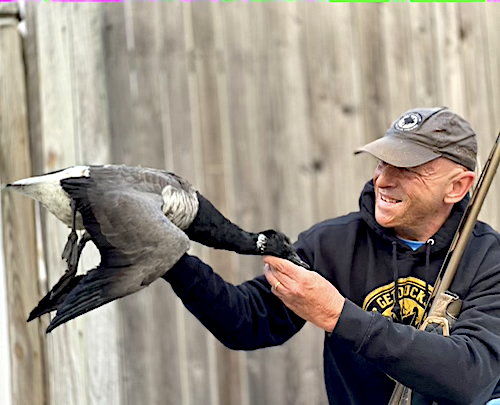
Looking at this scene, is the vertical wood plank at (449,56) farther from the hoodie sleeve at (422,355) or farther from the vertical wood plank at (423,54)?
the hoodie sleeve at (422,355)

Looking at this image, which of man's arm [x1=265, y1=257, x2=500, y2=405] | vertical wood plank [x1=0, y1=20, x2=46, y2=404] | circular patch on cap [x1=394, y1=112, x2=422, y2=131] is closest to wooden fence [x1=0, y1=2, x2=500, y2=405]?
vertical wood plank [x1=0, y1=20, x2=46, y2=404]

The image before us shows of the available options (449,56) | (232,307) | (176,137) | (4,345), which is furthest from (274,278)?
(449,56)

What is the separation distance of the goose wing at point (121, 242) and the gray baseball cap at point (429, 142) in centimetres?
78

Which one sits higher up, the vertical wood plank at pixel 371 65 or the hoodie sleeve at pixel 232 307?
the vertical wood plank at pixel 371 65

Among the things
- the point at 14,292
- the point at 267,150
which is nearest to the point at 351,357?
the point at 267,150

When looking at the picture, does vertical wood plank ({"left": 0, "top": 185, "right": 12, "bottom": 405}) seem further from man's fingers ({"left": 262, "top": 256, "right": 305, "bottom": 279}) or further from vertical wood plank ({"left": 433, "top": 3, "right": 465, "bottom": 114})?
vertical wood plank ({"left": 433, "top": 3, "right": 465, "bottom": 114})

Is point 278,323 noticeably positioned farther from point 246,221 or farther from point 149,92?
point 149,92

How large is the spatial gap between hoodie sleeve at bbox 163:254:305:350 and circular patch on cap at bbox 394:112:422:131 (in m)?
0.67

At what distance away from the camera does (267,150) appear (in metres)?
3.08

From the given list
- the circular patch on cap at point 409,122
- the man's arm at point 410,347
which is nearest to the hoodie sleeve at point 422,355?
the man's arm at point 410,347

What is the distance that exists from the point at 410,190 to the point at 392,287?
0.31 meters

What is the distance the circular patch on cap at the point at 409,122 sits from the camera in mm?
2352

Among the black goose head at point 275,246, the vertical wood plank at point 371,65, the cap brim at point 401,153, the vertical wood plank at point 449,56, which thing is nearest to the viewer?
the black goose head at point 275,246

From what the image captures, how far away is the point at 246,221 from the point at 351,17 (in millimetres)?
970
